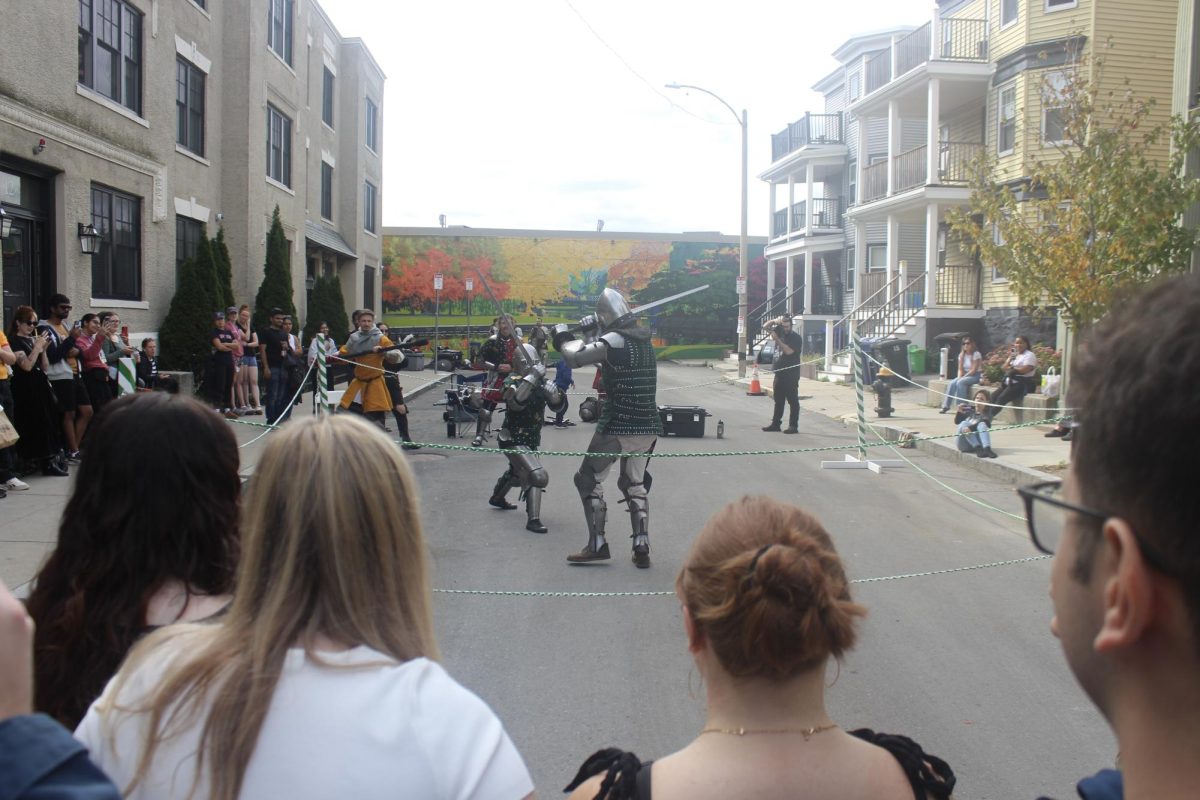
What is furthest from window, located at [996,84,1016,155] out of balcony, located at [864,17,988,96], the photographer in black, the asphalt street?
the asphalt street

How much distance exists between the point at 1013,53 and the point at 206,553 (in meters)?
26.4

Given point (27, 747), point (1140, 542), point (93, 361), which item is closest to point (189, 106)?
point (93, 361)

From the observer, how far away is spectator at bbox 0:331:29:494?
9641 millimetres

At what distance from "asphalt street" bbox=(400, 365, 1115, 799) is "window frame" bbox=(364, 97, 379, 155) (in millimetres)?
28395

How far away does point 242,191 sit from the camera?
2217cm

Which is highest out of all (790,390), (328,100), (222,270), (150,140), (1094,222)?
(328,100)

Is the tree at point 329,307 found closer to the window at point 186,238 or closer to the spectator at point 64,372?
the window at point 186,238

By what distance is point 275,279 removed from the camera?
76.6 feet

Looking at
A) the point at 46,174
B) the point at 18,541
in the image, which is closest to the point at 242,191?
the point at 46,174

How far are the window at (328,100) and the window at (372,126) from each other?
154 inches

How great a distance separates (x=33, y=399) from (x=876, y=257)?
30269 millimetres

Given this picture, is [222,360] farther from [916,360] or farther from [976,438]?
[916,360]

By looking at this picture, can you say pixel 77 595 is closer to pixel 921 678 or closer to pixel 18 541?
pixel 921 678

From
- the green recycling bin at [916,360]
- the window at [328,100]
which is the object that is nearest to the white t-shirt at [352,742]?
the green recycling bin at [916,360]
